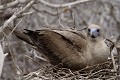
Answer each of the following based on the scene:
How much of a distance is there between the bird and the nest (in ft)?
0.27

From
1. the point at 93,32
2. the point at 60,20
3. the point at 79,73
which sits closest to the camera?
the point at 79,73

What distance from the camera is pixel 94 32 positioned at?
22.8 feet

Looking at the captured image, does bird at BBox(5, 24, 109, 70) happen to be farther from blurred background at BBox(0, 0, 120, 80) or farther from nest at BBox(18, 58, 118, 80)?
blurred background at BBox(0, 0, 120, 80)

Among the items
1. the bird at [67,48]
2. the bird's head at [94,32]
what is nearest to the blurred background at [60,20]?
the bird's head at [94,32]

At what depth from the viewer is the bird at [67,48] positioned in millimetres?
6645

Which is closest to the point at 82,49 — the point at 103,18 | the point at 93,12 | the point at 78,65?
the point at 78,65

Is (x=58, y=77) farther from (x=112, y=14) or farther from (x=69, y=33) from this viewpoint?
(x=112, y=14)

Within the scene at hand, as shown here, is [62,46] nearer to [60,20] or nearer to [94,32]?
[94,32]

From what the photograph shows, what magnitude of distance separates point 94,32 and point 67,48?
0.52 metres

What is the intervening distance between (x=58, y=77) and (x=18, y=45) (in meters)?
3.42

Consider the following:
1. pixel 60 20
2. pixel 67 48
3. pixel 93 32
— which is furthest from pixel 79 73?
pixel 60 20

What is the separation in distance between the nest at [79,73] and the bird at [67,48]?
0.27 ft

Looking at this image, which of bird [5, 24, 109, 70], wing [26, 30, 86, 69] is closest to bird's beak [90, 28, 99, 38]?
bird [5, 24, 109, 70]

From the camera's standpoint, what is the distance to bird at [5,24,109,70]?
6.64 meters
